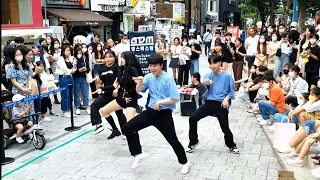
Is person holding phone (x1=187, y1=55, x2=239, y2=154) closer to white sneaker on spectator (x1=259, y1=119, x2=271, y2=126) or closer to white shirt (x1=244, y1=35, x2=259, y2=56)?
white sneaker on spectator (x1=259, y1=119, x2=271, y2=126)

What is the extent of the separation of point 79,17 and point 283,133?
1561cm

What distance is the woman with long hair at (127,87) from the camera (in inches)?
242

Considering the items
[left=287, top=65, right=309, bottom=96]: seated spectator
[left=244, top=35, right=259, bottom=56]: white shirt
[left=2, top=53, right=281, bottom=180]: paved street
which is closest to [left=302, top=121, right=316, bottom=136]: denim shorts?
[left=2, top=53, right=281, bottom=180]: paved street

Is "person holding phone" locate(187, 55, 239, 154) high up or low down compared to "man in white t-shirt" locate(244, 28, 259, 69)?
down

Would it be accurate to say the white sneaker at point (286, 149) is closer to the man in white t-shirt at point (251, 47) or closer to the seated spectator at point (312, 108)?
the seated spectator at point (312, 108)

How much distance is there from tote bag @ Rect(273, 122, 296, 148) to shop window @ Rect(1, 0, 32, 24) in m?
14.2

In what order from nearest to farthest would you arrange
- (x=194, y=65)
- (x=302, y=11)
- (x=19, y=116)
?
(x=19, y=116) → (x=194, y=65) → (x=302, y=11)

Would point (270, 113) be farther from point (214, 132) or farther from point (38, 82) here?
point (38, 82)

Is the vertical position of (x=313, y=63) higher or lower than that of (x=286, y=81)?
higher

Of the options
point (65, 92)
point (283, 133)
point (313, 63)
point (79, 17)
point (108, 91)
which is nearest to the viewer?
point (283, 133)

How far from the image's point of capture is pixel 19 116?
6.70 meters

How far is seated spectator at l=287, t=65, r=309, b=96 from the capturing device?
772 centimetres

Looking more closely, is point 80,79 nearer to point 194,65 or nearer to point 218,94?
point 218,94

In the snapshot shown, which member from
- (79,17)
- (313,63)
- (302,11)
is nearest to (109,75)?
(313,63)
